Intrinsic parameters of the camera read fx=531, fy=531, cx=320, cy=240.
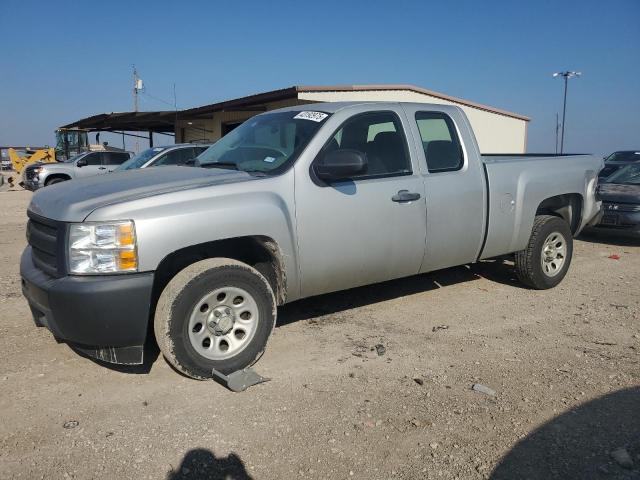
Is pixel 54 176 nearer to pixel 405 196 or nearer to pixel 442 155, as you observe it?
pixel 442 155

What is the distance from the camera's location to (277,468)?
270 centimetres

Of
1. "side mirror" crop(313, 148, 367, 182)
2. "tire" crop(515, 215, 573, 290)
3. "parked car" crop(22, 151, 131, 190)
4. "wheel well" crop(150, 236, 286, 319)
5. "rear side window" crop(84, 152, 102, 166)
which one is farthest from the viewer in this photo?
"rear side window" crop(84, 152, 102, 166)

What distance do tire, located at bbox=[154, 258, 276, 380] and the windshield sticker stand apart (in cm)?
141

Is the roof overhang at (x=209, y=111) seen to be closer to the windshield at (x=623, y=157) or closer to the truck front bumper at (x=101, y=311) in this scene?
the windshield at (x=623, y=157)

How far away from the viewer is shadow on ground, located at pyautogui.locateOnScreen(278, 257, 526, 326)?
514 centimetres

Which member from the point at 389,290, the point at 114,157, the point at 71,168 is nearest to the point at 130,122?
the point at 114,157

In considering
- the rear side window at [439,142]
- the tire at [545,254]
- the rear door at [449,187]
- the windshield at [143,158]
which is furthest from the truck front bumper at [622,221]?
the windshield at [143,158]

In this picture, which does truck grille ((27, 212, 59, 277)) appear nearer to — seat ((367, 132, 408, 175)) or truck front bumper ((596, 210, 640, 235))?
seat ((367, 132, 408, 175))

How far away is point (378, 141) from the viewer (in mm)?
4543

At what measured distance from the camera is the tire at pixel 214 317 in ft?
11.1

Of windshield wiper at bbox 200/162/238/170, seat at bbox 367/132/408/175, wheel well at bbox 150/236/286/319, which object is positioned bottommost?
wheel well at bbox 150/236/286/319

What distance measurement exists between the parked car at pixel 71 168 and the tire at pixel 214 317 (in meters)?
15.3

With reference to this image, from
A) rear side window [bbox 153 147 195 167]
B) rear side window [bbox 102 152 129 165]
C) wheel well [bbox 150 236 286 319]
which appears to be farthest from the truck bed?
rear side window [bbox 102 152 129 165]

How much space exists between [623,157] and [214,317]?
13621mm
